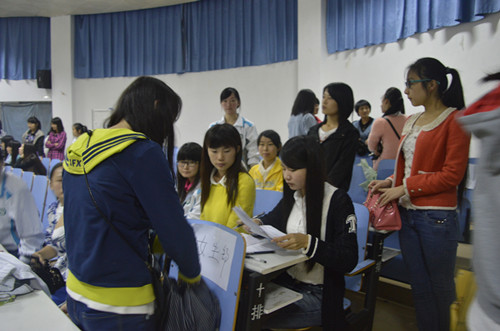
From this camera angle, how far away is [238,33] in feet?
24.7

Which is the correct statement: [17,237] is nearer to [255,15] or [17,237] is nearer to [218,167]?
[218,167]

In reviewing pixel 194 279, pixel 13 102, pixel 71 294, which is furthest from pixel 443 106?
pixel 13 102

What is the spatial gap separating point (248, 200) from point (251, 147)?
5.45 feet

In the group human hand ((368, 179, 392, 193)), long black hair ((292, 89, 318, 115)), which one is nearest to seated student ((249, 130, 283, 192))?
long black hair ((292, 89, 318, 115))

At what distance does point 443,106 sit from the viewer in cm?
168

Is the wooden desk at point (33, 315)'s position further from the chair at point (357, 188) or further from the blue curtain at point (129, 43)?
the blue curtain at point (129, 43)

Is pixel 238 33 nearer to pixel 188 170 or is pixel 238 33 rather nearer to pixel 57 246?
pixel 188 170

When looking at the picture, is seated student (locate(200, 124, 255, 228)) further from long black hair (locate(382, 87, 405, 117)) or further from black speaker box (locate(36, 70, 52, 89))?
black speaker box (locate(36, 70, 52, 89))

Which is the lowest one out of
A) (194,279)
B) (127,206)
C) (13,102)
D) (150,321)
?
(150,321)

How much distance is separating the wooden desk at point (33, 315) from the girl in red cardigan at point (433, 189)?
1435 millimetres

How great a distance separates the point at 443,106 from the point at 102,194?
151cm

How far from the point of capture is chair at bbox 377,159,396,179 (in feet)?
8.80

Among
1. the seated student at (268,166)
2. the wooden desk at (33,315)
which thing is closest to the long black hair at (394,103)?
the seated student at (268,166)

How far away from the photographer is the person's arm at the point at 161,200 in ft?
3.26
